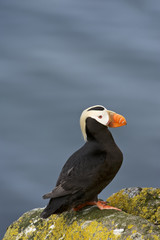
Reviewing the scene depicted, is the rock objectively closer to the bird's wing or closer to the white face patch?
the bird's wing

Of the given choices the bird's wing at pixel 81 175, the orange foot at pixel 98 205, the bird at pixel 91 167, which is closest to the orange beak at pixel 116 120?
the bird at pixel 91 167

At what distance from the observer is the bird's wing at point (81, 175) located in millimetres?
5727

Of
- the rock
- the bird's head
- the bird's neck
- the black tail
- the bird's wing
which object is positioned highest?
the bird's head

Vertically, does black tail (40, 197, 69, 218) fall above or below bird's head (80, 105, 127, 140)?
below

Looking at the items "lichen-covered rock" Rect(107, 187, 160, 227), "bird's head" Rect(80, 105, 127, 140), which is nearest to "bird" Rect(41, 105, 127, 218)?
"bird's head" Rect(80, 105, 127, 140)

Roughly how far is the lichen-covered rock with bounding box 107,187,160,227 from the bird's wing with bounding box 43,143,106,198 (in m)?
0.66

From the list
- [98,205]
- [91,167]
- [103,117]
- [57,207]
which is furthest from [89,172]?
[103,117]

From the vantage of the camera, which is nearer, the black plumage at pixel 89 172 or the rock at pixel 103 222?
the rock at pixel 103 222

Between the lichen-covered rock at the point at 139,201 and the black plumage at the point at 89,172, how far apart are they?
0.50 meters

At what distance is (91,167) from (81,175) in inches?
5.6

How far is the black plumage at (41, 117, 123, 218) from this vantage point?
5738mm

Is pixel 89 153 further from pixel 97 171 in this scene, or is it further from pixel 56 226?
pixel 56 226

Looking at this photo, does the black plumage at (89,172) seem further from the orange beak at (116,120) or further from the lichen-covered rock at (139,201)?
the lichen-covered rock at (139,201)

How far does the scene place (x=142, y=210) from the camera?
604cm
